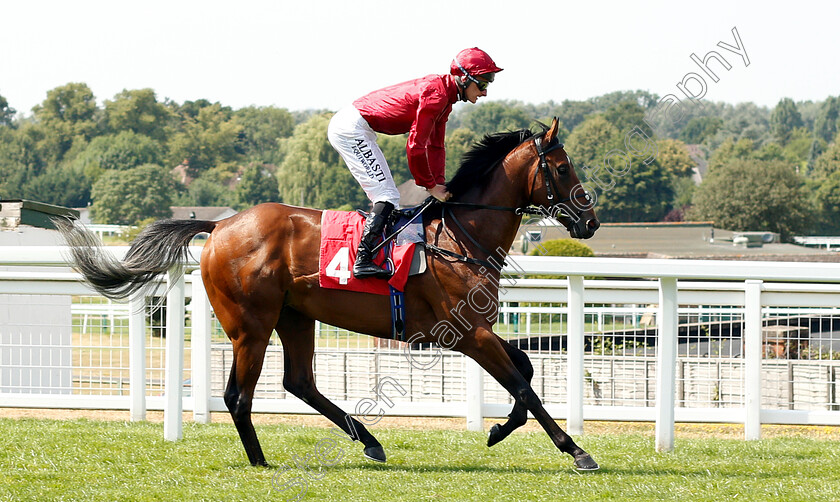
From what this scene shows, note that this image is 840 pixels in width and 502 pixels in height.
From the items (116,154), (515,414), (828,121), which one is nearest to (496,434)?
(515,414)

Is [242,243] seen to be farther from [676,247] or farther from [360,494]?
[676,247]

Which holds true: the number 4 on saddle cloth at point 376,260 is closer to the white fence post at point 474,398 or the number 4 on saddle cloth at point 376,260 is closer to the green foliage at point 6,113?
the white fence post at point 474,398

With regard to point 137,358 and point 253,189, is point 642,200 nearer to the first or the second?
point 253,189

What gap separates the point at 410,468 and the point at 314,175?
64.2 meters

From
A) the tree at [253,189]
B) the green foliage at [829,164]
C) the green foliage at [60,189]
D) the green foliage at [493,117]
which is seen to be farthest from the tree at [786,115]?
the green foliage at [60,189]

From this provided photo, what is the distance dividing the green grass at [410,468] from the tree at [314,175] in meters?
61.5

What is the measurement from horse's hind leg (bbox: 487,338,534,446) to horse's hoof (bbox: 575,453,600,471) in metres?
0.34

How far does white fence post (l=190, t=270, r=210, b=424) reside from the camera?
5965 mm

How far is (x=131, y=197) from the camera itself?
77875 millimetres

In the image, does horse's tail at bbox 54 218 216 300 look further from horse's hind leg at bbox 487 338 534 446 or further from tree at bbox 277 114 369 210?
tree at bbox 277 114 369 210

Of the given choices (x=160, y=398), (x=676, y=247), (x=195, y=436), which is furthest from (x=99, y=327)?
(x=676, y=247)

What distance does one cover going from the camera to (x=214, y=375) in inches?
260

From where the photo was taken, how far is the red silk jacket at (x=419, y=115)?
456 cm

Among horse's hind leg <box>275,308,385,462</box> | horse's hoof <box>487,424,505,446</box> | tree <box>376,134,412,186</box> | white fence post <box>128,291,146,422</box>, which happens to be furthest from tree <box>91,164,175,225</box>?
horse's hoof <box>487,424,505,446</box>
